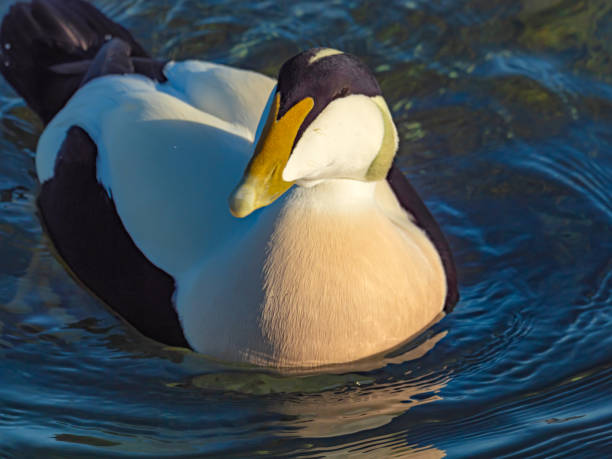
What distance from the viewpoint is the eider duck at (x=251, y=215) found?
94.7 inches

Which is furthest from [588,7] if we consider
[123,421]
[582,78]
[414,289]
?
[123,421]

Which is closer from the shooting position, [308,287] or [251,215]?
[308,287]

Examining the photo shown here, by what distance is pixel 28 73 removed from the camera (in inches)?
155

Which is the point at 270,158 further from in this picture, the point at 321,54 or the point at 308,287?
the point at 308,287

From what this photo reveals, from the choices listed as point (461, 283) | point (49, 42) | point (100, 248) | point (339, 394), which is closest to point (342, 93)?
point (339, 394)

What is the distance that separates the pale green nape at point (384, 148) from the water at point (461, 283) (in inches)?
23.6

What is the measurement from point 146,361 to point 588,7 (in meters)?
2.88

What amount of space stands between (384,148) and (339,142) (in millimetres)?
195

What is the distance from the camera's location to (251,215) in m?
2.83

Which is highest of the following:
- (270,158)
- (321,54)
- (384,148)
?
(321,54)

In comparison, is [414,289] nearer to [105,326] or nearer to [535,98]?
[105,326]

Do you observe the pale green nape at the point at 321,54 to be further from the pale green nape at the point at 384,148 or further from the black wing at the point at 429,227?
the black wing at the point at 429,227

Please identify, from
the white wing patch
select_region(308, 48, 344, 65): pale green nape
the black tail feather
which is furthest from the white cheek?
the black tail feather

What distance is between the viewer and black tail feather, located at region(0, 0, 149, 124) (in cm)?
389
